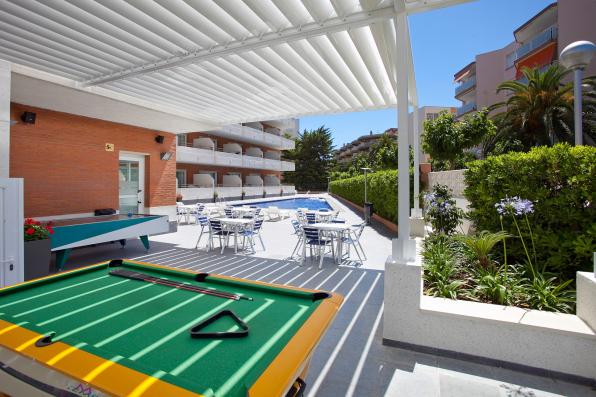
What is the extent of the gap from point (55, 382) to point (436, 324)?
3.13 metres

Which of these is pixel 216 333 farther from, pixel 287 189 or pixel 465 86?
pixel 465 86

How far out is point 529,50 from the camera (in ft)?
83.0

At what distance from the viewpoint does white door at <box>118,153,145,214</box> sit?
10.2 meters

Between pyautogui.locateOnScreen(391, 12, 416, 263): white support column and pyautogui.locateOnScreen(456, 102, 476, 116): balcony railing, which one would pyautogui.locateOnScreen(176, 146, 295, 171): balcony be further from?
pyautogui.locateOnScreen(456, 102, 476, 116): balcony railing

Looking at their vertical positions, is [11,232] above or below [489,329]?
above

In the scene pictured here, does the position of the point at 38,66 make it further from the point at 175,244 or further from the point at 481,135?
the point at 481,135

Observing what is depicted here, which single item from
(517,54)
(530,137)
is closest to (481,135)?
(530,137)

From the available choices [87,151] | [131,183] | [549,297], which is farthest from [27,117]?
[549,297]

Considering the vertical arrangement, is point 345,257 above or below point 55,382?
below

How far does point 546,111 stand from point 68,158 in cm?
1941

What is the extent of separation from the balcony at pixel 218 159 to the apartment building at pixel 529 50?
20998 mm

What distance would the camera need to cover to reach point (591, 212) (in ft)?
12.0

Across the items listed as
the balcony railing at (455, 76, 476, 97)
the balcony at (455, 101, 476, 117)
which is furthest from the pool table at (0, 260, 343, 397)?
the balcony railing at (455, 76, 476, 97)

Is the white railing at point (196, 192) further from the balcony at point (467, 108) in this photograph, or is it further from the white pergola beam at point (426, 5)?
the balcony at point (467, 108)
